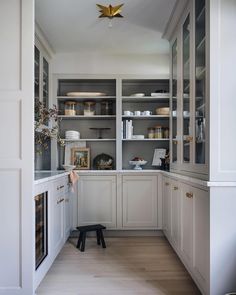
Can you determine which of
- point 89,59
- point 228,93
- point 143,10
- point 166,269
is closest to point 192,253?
point 166,269

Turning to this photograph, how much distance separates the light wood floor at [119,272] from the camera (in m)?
2.53

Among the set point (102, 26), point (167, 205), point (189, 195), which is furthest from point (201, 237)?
point (102, 26)

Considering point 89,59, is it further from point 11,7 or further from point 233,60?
point 233,60

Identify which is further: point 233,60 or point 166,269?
point 166,269

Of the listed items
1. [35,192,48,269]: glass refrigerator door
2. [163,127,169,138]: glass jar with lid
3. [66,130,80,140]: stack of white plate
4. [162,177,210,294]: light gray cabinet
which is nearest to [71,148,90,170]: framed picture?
[66,130,80,140]: stack of white plate

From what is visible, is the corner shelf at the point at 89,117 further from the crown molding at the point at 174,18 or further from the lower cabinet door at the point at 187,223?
the lower cabinet door at the point at 187,223

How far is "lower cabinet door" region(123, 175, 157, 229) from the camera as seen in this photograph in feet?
13.8

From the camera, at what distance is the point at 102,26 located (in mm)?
3496

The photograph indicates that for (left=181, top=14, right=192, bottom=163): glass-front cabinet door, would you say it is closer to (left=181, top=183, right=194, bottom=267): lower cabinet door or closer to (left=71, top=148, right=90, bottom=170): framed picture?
(left=181, top=183, right=194, bottom=267): lower cabinet door

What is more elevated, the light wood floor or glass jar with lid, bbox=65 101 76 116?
glass jar with lid, bbox=65 101 76 116

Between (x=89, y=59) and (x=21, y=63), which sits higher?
(x=89, y=59)

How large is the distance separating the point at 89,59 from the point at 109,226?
7.80 feet

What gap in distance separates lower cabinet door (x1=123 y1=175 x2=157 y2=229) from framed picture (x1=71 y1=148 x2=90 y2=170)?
2.26ft

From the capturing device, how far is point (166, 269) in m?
2.98
